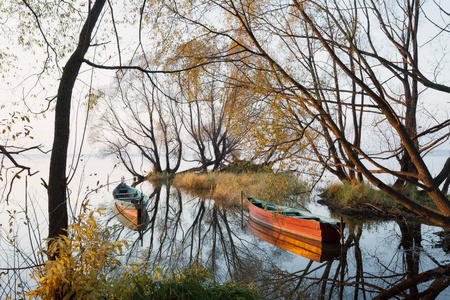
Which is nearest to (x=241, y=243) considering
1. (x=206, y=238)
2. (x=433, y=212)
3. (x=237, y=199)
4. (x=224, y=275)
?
(x=206, y=238)

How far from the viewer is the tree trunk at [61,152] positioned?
362cm

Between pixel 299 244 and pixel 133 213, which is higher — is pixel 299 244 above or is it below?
below

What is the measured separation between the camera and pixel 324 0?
6453 millimetres

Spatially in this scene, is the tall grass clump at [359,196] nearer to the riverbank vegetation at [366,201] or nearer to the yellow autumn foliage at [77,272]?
the riverbank vegetation at [366,201]

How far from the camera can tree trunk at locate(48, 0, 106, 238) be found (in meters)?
3.62

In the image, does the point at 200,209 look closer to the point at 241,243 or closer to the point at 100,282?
the point at 241,243

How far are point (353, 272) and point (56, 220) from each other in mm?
5802

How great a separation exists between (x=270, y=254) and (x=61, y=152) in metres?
5.98

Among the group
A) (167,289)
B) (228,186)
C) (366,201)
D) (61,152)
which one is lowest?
(167,289)

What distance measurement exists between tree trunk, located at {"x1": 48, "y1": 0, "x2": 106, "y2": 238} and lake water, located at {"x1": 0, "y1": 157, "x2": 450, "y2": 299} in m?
0.22

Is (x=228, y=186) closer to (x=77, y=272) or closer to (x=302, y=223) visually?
(x=302, y=223)

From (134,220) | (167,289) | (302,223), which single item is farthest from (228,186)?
(167,289)

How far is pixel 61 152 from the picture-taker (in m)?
3.71

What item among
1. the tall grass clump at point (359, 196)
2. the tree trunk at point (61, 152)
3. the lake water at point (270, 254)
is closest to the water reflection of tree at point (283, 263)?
the lake water at point (270, 254)
